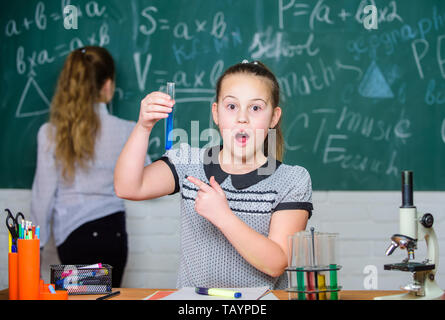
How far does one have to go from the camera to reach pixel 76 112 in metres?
2.58

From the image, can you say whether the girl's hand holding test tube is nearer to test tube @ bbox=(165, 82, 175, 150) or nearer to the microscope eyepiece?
test tube @ bbox=(165, 82, 175, 150)

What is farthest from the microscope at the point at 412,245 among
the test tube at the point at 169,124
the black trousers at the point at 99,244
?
the black trousers at the point at 99,244

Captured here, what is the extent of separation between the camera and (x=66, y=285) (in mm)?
1319

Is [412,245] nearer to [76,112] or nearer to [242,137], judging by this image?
[242,137]

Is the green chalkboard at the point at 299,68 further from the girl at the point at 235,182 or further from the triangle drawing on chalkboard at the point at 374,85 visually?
the girl at the point at 235,182

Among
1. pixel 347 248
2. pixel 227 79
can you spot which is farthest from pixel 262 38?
pixel 227 79

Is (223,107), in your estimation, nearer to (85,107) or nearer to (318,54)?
(85,107)

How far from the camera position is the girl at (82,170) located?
8.41ft

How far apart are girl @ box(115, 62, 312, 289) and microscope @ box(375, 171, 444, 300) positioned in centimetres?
26

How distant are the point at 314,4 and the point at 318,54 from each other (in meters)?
0.25

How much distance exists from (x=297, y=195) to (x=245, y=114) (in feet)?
0.79

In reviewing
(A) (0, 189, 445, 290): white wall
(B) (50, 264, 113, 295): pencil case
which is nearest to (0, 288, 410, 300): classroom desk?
(B) (50, 264, 113, 295): pencil case

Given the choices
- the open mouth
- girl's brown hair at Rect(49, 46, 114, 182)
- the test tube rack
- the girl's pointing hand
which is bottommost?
the test tube rack
